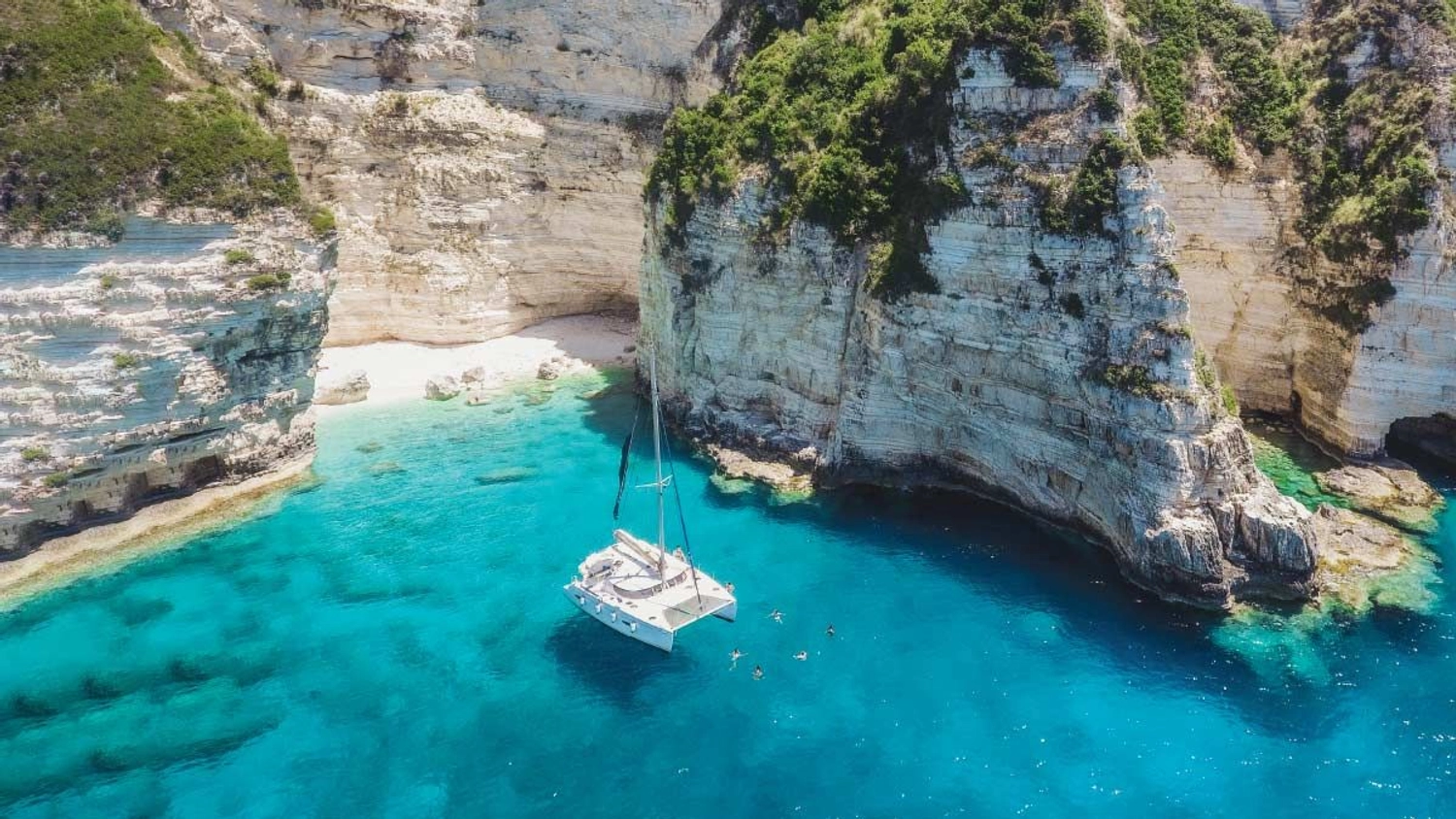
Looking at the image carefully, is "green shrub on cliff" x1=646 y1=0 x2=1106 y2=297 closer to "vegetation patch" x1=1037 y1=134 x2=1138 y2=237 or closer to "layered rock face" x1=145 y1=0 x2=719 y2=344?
"vegetation patch" x1=1037 y1=134 x2=1138 y2=237

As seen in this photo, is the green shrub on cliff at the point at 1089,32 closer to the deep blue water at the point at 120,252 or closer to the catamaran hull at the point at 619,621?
the catamaran hull at the point at 619,621

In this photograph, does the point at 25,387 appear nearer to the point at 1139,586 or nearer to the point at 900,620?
the point at 900,620

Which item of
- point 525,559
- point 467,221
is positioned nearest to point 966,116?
point 525,559

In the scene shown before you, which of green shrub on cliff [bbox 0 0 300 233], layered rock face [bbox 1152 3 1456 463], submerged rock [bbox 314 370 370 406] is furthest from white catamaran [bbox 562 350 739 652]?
layered rock face [bbox 1152 3 1456 463]

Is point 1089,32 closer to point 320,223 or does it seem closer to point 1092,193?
point 1092,193

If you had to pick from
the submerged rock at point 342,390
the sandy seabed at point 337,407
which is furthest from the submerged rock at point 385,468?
the submerged rock at point 342,390

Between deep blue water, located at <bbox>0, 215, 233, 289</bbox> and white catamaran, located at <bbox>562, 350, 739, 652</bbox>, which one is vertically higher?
deep blue water, located at <bbox>0, 215, 233, 289</bbox>
